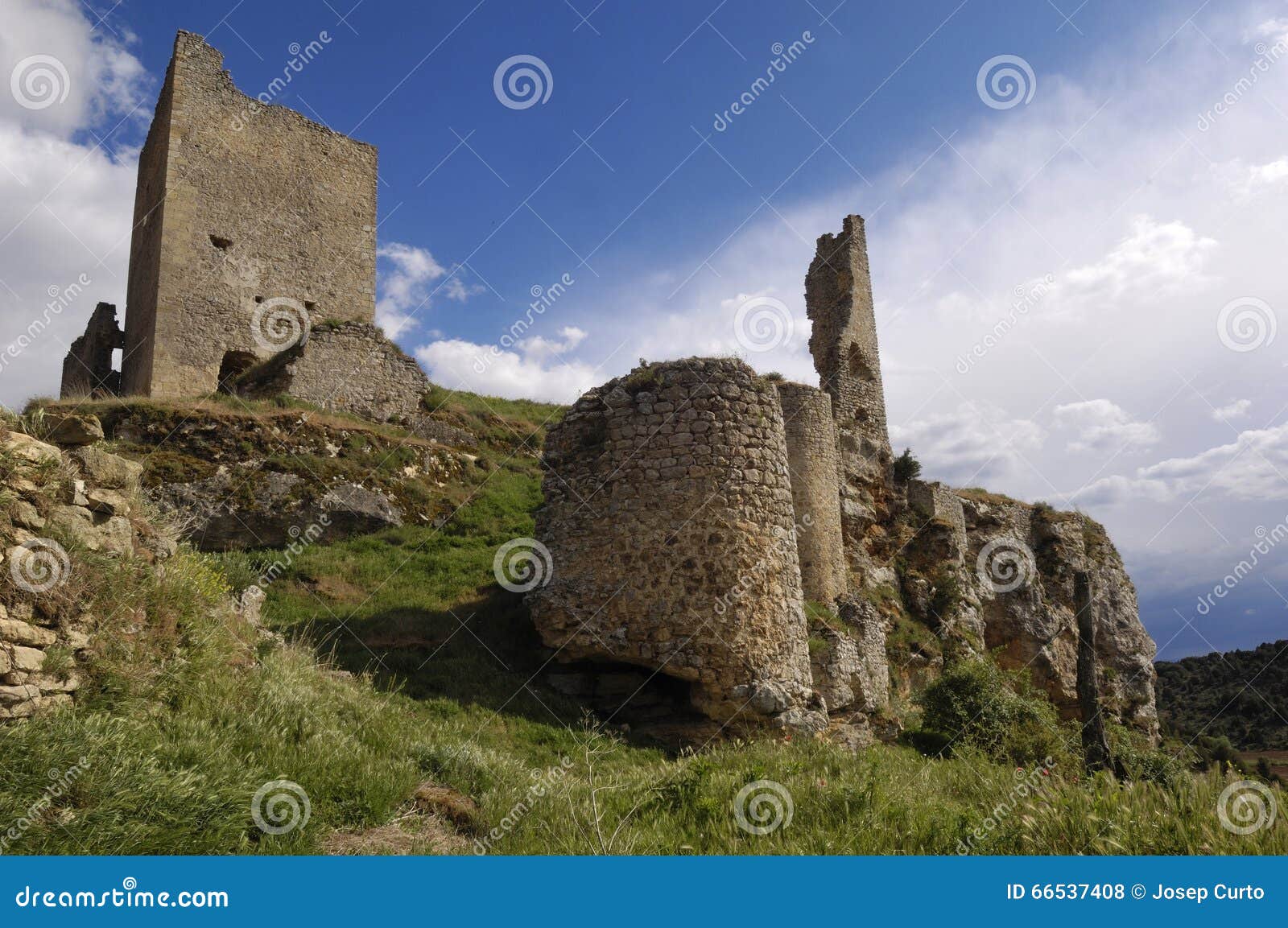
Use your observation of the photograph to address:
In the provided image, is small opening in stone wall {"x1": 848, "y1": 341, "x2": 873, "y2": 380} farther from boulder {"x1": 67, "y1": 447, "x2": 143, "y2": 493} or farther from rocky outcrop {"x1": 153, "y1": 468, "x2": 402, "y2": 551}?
boulder {"x1": 67, "y1": 447, "x2": 143, "y2": 493}

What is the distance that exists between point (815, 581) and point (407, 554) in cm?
809

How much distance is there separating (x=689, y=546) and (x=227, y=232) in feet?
54.7

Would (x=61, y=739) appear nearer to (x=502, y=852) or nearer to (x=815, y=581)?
(x=502, y=852)

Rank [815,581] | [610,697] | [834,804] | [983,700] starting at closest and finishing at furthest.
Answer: [834,804] → [610,697] → [983,700] → [815,581]

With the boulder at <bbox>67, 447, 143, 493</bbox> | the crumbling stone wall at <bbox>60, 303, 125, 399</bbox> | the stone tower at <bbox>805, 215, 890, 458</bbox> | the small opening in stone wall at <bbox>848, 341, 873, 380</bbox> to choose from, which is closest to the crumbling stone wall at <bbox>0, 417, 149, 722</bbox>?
the boulder at <bbox>67, 447, 143, 493</bbox>

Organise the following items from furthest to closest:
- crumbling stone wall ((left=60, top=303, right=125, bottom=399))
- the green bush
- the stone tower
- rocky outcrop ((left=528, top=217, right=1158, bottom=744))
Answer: the stone tower → crumbling stone wall ((left=60, top=303, right=125, bottom=399)) → the green bush → rocky outcrop ((left=528, top=217, right=1158, bottom=744))

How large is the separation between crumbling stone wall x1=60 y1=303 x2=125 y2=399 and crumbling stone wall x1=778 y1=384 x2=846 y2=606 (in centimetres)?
1743

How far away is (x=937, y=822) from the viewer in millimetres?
6297

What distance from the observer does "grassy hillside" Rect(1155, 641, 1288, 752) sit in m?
32.5

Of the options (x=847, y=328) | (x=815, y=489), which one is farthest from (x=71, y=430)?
(x=847, y=328)

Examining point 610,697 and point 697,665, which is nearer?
point 697,665

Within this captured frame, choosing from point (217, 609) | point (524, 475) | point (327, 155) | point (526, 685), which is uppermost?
point (327, 155)

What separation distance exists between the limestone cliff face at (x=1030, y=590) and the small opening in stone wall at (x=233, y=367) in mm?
17840

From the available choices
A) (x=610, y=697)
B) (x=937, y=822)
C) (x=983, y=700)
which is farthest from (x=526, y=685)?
(x=983, y=700)
